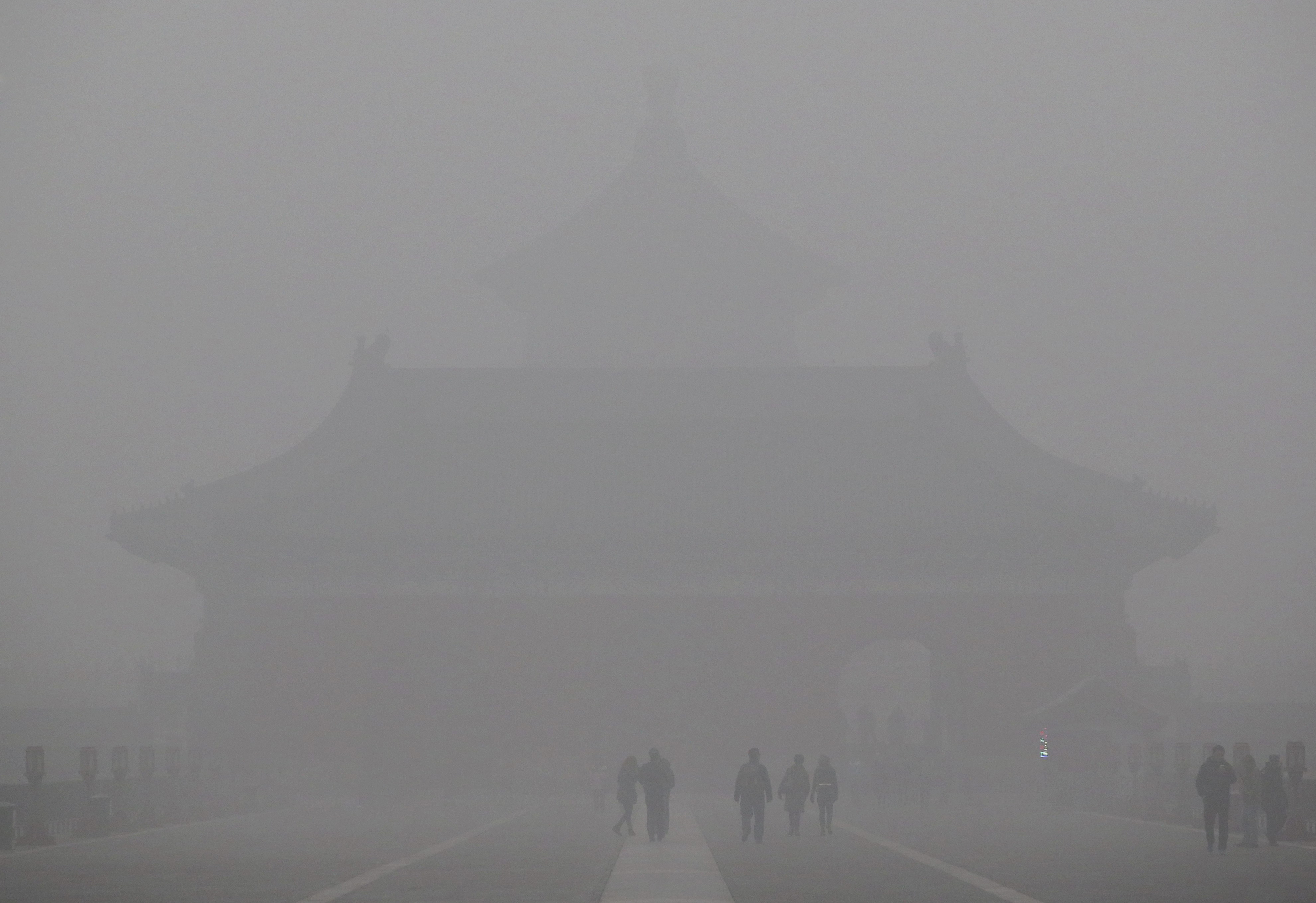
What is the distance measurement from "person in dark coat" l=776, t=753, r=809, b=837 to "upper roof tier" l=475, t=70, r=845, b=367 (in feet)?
127

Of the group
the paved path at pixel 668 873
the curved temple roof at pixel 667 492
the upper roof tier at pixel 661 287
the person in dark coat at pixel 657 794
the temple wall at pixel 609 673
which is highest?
the upper roof tier at pixel 661 287

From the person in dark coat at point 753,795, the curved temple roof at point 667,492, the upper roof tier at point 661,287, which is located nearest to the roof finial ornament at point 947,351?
the curved temple roof at point 667,492

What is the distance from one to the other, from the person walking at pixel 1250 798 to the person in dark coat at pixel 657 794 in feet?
23.2

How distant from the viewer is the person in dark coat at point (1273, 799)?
81.6 ft

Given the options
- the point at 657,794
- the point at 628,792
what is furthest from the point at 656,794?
the point at 628,792

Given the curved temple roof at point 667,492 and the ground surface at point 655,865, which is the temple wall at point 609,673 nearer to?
the curved temple roof at point 667,492

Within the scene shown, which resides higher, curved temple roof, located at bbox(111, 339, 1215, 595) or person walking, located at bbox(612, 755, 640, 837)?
curved temple roof, located at bbox(111, 339, 1215, 595)

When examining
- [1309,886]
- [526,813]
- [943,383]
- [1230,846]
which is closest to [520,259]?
[943,383]

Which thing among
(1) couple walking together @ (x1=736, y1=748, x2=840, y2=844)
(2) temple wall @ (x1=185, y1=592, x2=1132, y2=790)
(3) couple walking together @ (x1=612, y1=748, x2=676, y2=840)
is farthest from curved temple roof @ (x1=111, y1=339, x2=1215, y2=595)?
(3) couple walking together @ (x1=612, y1=748, x2=676, y2=840)

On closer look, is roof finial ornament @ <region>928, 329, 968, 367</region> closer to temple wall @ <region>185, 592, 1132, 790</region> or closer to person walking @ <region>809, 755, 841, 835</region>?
temple wall @ <region>185, 592, 1132, 790</region>

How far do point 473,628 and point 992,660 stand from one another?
12068 mm

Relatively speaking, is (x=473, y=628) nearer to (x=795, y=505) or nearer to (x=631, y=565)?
(x=631, y=565)

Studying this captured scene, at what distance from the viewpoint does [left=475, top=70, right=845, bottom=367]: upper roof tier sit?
219 feet

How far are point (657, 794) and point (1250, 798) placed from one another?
7385 millimetres
